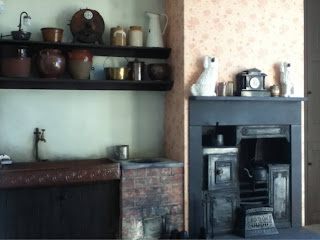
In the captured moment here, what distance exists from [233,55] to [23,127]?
2055mm

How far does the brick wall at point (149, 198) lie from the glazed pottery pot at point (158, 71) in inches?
34.8

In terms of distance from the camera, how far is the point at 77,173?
320cm

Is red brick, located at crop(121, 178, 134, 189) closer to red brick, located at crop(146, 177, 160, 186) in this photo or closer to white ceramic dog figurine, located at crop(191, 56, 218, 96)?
red brick, located at crop(146, 177, 160, 186)

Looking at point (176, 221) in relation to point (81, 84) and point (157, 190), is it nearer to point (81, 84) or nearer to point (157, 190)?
point (157, 190)

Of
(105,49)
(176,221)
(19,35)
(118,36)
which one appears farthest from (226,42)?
(19,35)

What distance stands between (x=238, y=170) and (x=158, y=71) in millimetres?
1250

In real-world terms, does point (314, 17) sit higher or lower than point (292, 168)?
higher

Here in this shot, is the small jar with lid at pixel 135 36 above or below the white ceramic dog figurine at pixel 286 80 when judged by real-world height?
above

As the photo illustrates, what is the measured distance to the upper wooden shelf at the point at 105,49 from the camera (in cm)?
340

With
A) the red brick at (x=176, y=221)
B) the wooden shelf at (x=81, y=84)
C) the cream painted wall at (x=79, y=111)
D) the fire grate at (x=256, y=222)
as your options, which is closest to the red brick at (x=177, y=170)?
the red brick at (x=176, y=221)

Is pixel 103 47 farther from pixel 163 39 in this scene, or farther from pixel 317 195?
pixel 317 195

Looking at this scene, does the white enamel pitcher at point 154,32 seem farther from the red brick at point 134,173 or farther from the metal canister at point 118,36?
the red brick at point 134,173

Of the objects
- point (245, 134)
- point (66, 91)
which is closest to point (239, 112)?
point (245, 134)

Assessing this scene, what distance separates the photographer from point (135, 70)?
3701mm
